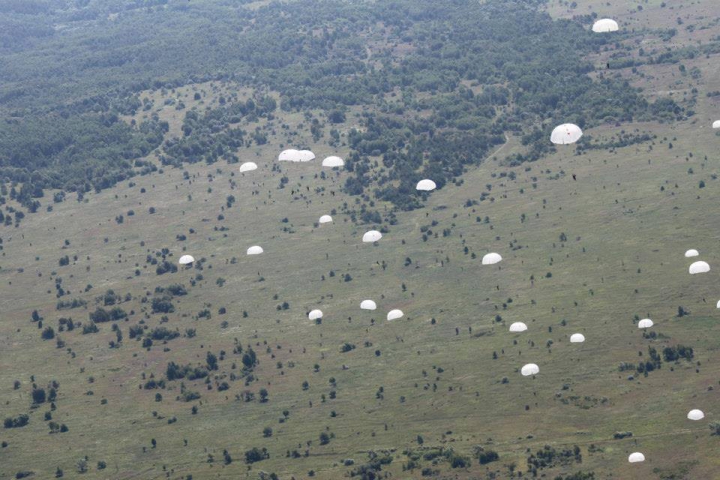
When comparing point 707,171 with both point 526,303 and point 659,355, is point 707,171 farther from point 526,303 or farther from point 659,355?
point 659,355

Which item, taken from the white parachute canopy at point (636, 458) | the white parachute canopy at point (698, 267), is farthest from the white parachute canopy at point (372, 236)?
the white parachute canopy at point (636, 458)

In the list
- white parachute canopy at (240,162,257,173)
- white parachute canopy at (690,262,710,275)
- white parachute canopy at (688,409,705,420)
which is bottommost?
white parachute canopy at (240,162,257,173)

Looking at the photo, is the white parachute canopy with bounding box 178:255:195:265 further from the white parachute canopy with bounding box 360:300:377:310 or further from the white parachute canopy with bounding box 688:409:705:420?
the white parachute canopy with bounding box 688:409:705:420

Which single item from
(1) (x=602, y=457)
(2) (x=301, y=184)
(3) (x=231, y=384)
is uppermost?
(1) (x=602, y=457)

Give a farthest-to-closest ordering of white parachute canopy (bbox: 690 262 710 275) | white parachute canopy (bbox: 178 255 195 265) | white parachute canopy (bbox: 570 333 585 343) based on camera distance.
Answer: white parachute canopy (bbox: 178 255 195 265)
white parachute canopy (bbox: 690 262 710 275)
white parachute canopy (bbox: 570 333 585 343)

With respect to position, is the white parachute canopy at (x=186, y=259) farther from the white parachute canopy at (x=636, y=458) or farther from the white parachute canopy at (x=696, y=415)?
the white parachute canopy at (x=636, y=458)

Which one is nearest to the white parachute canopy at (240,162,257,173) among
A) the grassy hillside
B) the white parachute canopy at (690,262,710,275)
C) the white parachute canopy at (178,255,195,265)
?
the grassy hillside

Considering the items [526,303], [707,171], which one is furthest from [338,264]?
[707,171]

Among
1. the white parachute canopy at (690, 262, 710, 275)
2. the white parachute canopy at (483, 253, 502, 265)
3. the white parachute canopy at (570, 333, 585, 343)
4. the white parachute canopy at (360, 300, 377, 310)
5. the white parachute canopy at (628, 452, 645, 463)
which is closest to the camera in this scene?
the white parachute canopy at (628, 452, 645, 463)

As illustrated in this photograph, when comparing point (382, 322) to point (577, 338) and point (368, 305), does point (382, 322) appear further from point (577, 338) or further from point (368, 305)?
point (577, 338)
